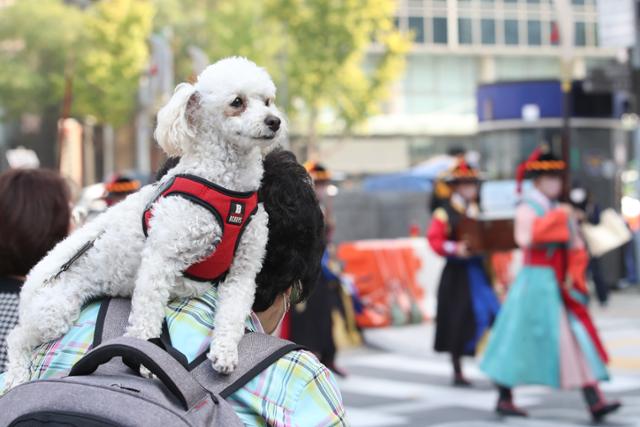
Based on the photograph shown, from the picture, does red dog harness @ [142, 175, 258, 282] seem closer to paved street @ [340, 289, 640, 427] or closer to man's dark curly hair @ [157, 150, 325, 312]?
man's dark curly hair @ [157, 150, 325, 312]

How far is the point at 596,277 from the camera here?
1688cm

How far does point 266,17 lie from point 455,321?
3438 centimetres

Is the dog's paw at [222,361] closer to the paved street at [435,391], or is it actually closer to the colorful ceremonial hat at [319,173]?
the paved street at [435,391]

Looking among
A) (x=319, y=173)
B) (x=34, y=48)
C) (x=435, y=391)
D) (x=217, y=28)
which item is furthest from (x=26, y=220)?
(x=217, y=28)

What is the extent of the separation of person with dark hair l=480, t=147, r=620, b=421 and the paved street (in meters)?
0.30

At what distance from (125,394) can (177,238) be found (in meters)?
0.59

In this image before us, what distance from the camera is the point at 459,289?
11.0 meters

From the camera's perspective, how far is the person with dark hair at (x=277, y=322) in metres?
2.05

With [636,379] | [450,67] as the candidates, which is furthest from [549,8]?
[636,379]

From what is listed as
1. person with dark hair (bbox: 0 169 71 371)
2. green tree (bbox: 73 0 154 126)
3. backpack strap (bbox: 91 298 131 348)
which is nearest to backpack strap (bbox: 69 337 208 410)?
backpack strap (bbox: 91 298 131 348)

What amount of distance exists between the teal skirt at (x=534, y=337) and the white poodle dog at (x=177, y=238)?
661 centimetres

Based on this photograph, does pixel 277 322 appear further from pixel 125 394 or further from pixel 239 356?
pixel 125 394

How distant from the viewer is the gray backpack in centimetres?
180

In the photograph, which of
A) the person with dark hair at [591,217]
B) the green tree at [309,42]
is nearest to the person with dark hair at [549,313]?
the person with dark hair at [591,217]
